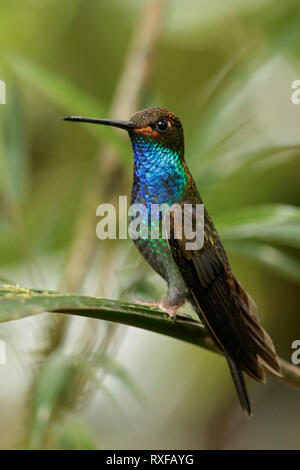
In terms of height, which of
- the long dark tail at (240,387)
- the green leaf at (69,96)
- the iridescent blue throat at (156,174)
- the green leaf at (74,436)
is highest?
the green leaf at (69,96)

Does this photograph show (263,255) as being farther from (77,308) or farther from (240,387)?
(77,308)

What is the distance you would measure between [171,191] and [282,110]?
5.29 ft

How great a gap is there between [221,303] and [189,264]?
0.11 meters

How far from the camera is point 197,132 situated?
196cm

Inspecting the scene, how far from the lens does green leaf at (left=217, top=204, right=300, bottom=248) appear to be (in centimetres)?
158

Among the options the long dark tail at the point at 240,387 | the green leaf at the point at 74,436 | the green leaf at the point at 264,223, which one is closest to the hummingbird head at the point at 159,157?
Answer: the green leaf at the point at 264,223

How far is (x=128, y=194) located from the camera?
235 cm

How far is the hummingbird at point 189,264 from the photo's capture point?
1.24 m

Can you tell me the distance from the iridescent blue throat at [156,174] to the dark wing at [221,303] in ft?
0.24

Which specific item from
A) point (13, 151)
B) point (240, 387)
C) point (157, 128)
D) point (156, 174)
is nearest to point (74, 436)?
point (240, 387)

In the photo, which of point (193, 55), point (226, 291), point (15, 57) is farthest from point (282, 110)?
point (226, 291)

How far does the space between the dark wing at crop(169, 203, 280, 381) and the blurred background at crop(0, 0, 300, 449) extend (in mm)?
314

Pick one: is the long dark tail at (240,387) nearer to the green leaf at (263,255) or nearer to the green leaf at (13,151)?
the green leaf at (263,255)

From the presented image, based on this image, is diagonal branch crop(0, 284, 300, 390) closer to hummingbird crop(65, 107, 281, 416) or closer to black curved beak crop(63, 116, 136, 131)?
hummingbird crop(65, 107, 281, 416)
